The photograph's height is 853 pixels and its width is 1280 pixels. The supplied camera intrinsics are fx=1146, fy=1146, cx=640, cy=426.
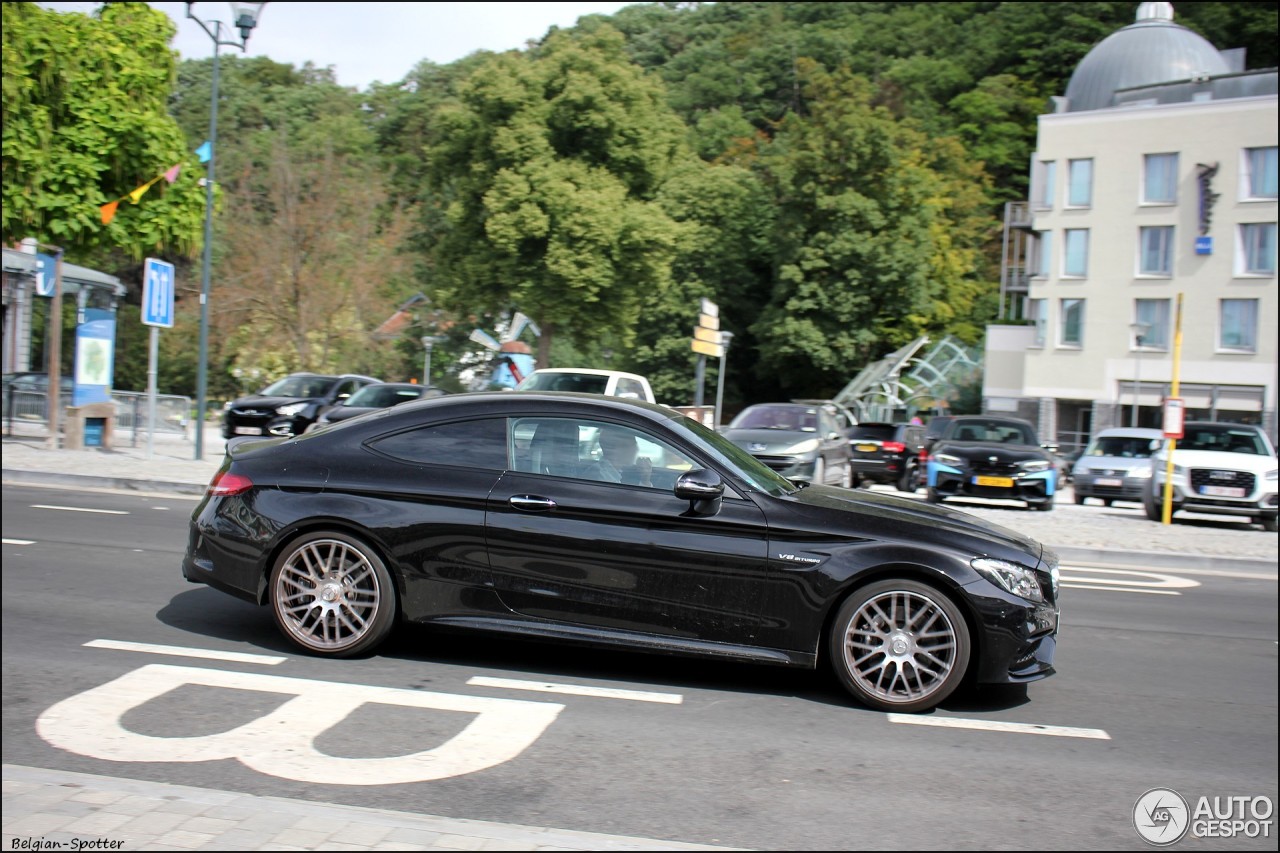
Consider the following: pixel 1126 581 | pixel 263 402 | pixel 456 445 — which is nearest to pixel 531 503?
pixel 456 445

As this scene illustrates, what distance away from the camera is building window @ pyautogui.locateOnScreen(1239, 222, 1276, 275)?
45.5 metres

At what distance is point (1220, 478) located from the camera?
17.9m

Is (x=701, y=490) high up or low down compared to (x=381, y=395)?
down

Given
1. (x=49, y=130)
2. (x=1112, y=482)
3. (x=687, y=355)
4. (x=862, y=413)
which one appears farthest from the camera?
(x=687, y=355)

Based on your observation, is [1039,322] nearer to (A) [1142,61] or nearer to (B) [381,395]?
(A) [1142,61]

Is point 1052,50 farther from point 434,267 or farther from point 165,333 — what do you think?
point 165,333

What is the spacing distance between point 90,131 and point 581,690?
17.5 metres

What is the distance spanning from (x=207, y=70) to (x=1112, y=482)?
134ft

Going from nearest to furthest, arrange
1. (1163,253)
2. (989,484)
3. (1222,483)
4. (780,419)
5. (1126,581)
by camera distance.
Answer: (1126,581), (989,484), (1222,483), (780,419), (1163,253)

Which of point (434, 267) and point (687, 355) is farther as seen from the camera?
point (687, 355)

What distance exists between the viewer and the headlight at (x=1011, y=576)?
582cm

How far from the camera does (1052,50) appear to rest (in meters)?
71.1

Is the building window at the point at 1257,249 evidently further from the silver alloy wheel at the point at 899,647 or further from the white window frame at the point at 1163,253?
the silver alloy wheel at the point at 899,647

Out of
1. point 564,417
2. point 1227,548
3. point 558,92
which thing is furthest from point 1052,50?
point 564,417
